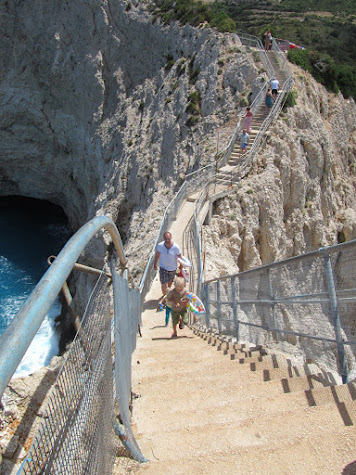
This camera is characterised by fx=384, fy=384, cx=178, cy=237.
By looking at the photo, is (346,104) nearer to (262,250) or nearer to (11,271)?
(262,250)

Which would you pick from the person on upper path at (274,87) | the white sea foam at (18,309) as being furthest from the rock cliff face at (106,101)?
the white sea foam at (18,309)

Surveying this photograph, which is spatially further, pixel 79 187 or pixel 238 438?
pixel 79 187

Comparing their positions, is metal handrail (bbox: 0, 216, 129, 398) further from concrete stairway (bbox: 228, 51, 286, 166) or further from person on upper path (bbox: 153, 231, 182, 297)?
concrete stairway (bbox: 228, 51, 286, 166)

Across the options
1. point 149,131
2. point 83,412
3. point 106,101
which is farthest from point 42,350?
point 83,412

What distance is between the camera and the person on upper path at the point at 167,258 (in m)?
9.37

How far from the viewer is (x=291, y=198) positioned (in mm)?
18578

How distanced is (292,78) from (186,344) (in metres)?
18.2

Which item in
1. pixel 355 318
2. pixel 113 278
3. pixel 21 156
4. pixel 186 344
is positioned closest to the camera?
pixel 113 278

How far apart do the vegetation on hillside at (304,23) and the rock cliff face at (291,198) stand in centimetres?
330

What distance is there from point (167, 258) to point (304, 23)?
195 ft

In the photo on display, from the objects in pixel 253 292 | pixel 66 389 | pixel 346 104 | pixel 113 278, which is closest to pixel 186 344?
pixel 253 292

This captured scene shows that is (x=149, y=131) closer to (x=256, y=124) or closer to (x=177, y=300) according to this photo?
(x=256, y=124)

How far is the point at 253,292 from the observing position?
6770 mm

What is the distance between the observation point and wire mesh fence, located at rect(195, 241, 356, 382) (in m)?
4.04
